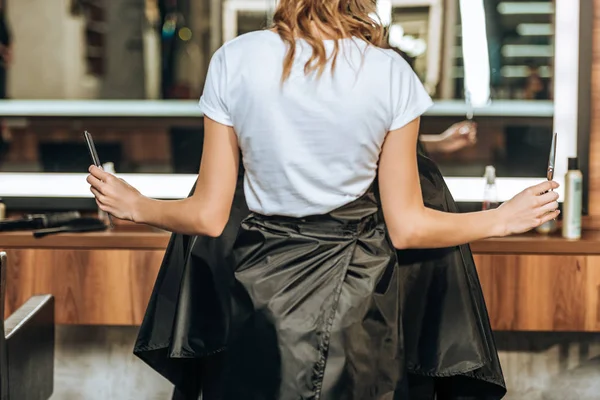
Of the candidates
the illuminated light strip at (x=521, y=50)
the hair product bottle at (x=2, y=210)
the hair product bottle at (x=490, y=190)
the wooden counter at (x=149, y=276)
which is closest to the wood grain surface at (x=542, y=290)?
the wooden counter at (x=149, y=276)

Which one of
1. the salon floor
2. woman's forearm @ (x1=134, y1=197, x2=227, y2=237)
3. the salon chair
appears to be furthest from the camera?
the salon floor

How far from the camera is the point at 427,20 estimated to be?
9.11 ft

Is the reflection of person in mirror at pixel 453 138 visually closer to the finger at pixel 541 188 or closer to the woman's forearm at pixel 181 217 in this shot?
the finger at pixel 541 188

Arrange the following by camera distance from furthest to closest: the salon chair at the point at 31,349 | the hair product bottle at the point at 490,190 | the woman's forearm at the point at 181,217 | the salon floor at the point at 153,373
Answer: the salon floor at the point at 153,373, the hair product bottle at the point at 490,190, the salon chair at the point at 31,349, the woman's forearm at the point at 181,217

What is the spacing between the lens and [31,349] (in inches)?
86.0

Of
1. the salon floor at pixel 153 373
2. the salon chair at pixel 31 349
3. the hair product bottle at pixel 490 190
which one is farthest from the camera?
the salon floor at pixel 153 373

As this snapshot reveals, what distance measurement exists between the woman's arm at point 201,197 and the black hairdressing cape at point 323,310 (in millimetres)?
63

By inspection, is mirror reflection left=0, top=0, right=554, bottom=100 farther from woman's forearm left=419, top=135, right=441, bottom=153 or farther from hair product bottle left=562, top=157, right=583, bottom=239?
hair product bottle left=562, top=157, right=583, bottom=239

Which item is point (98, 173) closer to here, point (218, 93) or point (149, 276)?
A: point (218, 93)

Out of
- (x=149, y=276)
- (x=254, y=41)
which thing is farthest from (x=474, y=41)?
(x=254, y=41)

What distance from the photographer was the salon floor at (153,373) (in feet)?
9.52

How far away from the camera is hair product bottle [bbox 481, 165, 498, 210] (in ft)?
8.97

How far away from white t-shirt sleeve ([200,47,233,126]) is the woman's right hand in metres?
0.51

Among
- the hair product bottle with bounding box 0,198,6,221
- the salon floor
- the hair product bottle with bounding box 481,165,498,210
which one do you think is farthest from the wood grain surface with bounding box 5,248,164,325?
the hair product bottle with bounding box 481,165,498,210
